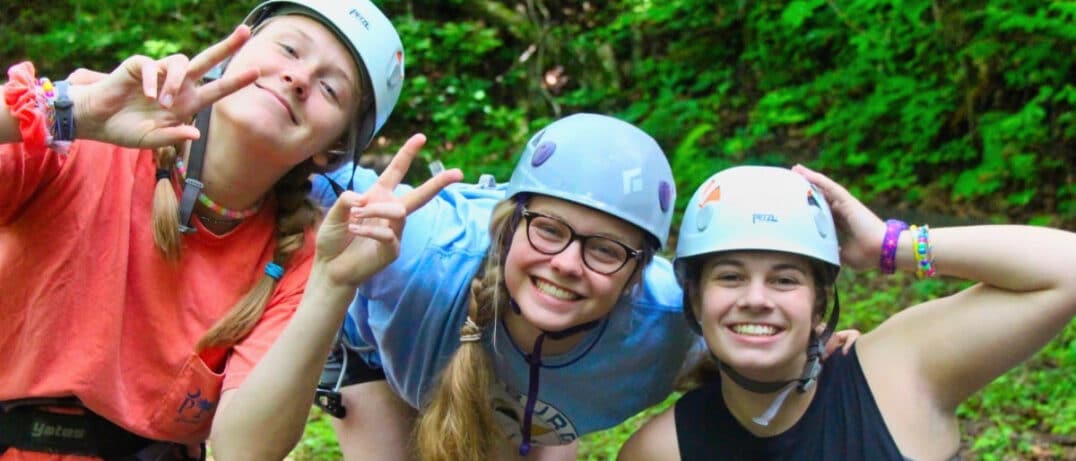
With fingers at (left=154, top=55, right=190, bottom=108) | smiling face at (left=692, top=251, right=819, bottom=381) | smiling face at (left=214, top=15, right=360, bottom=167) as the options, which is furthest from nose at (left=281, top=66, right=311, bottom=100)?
smiling face at (left=692, top=251, right=819, bottom=381)

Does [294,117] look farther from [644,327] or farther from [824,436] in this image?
[824,436]

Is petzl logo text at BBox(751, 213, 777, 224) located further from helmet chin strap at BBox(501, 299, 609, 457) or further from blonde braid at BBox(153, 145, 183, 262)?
blonde braid at BBox(153, 145, 183, 262)

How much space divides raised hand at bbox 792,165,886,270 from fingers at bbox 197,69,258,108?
1.50 metres

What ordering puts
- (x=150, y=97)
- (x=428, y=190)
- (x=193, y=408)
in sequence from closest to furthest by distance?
(x=150, y=97)
(x=428, y=190)
(x=193, y=408)

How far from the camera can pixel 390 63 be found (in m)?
2.78

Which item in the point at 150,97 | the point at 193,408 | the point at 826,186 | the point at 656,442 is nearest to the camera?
the point at 150,97

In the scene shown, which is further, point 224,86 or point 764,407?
point 764,407

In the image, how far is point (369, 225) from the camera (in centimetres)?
221

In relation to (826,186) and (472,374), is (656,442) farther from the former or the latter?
(826,186)

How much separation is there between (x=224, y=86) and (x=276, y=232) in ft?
1.72

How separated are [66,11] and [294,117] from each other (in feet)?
28.9

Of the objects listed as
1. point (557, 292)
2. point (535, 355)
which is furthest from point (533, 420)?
point (557, 292)

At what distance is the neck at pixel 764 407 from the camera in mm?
2719

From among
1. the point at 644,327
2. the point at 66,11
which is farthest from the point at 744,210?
the point at 66,11
